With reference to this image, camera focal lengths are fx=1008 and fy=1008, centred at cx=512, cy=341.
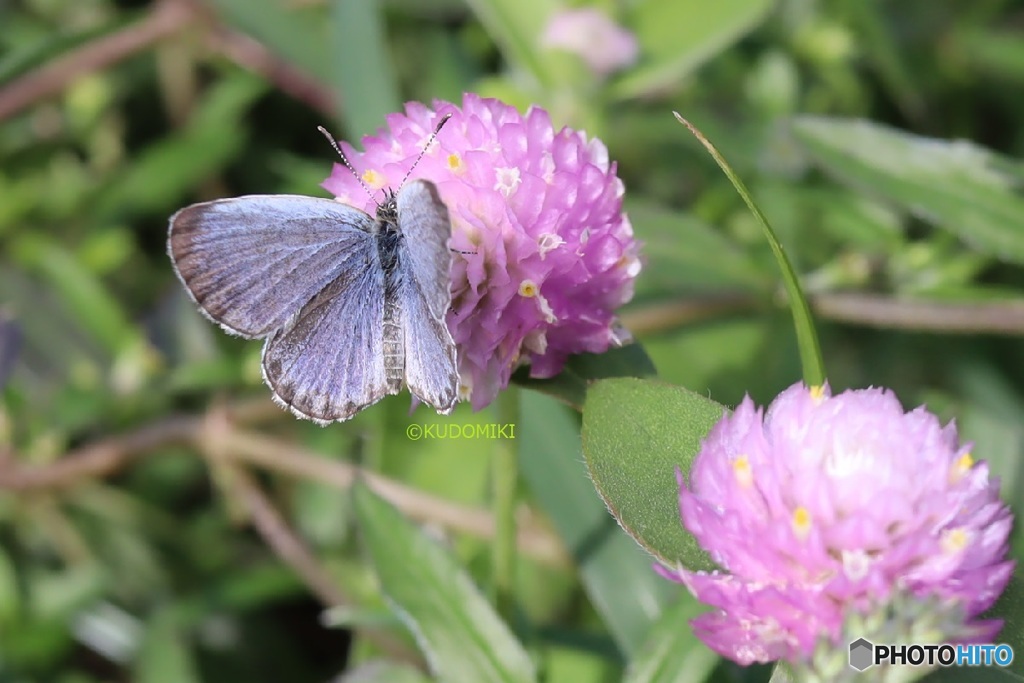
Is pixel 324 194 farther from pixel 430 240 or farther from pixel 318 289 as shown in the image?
pixel 430 240

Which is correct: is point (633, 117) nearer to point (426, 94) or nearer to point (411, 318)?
point (426, 94)

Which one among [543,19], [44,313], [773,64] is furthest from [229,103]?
[773,64]

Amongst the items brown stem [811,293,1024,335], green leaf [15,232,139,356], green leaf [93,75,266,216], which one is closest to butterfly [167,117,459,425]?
brown stem [811,293,1024,335]

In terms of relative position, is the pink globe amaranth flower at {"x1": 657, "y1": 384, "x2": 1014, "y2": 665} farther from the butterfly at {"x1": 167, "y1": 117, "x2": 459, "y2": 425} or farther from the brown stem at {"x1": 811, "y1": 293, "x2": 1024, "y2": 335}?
the brown stem at {"x1": 811, "y1": 293, "x2": 1024, "y2": 335}

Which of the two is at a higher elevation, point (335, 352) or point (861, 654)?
point (335, 352)

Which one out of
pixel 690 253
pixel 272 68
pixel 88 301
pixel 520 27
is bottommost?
pixel 88 301

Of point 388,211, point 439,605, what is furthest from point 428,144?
point 439,605
